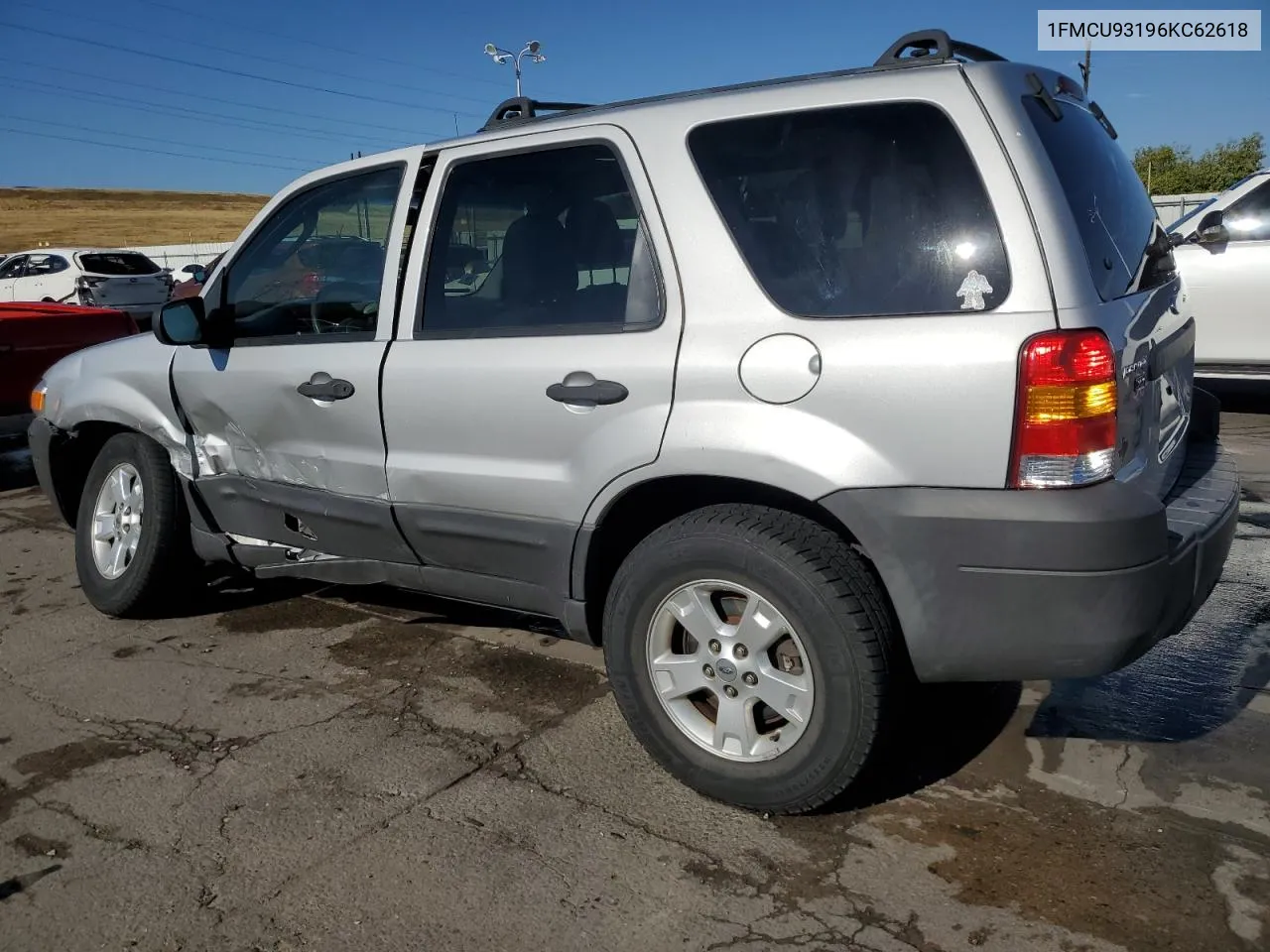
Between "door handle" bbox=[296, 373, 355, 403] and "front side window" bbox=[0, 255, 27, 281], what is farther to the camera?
"front side window" bbox=[0, 255, 27, 281]

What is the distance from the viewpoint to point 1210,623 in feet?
13.9

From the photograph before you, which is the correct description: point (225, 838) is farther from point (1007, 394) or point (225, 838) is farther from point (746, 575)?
point (1007, 394)

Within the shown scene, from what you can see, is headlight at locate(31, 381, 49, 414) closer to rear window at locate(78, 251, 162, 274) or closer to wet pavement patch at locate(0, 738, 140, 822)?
wet pavement patch at locate(0, 738, 140, 822)

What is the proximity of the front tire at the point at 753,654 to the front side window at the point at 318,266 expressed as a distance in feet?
4.78

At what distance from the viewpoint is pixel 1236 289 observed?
798cm

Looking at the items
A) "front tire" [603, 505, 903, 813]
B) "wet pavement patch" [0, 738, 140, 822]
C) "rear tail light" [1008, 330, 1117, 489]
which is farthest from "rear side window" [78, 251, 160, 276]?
"rear tail light" [1008, 330, 1117, 489]

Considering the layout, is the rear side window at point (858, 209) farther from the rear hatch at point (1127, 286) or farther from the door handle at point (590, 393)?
the door handle at point (590, 393)

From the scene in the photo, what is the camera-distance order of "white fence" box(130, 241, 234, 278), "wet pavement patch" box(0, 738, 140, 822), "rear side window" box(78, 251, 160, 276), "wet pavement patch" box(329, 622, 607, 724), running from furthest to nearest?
1. "white fence" box(130, 241, 234, 278)
2. "rear side window" box(78, 251, 160, 276)
3. "wet pavement patch" box(329, 622, 607, 724)
4. "wet pavement patch" box(0, 738, 140, 822)

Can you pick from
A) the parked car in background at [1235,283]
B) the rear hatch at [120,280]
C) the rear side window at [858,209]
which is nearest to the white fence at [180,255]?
the rear hatch at [120,280]

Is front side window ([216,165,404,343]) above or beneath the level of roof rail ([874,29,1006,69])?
beneath

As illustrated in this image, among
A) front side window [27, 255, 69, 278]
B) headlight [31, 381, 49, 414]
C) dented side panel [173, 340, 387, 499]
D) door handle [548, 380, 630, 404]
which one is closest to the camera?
door handle [548, 380, 630, 404]

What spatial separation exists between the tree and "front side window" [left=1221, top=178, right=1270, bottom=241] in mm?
42568

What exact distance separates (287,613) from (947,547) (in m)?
3.23

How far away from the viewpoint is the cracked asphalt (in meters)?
2.49
